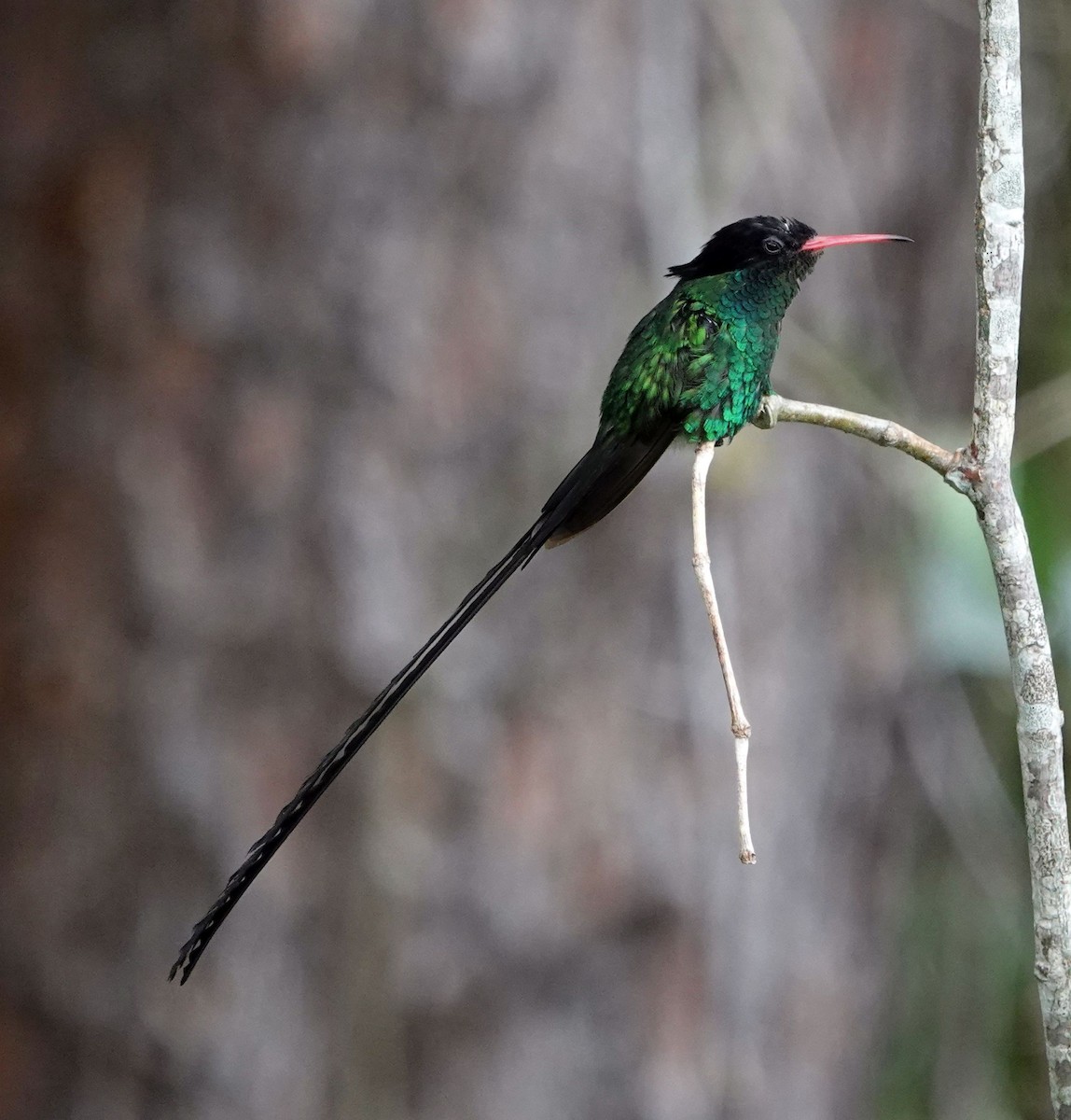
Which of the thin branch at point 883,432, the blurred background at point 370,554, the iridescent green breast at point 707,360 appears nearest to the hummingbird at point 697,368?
the iridescent green breast at point 707,360

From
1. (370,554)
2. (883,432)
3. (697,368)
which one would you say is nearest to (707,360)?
(697,368)

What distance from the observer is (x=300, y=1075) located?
2225 millimetres

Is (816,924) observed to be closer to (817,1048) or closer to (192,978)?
(817,1048)

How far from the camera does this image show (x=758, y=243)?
1.14 meters

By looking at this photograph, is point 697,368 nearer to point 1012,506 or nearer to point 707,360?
point 707,360

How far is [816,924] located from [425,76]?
1.76 m

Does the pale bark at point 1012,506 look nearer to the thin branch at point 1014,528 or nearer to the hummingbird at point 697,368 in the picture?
the thin branch at point 1014,528

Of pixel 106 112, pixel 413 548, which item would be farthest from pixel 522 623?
pixel 106 112

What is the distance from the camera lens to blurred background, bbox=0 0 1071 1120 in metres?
2.18

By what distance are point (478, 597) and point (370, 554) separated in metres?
1.26

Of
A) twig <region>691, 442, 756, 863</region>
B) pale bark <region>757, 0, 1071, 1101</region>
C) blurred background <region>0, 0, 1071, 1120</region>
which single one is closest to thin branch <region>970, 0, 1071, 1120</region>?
pale bark <region>757, 0, 1071, 1101</region>

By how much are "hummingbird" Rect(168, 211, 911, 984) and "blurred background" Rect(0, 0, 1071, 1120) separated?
3.57 feet

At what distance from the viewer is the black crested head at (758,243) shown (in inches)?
44.7

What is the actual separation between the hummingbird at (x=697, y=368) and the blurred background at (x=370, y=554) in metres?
1.09
